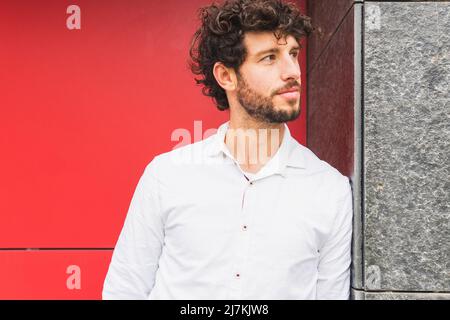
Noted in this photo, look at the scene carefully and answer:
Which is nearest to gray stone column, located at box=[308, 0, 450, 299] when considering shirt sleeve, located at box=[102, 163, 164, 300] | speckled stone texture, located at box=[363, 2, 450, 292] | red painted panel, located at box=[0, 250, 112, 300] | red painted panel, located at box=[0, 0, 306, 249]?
speckled stone texture, located at box=[363, 2, 450, 292]

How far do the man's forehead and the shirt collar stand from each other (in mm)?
374

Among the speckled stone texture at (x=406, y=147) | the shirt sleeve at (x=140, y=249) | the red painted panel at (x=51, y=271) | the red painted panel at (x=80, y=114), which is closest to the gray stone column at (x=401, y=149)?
the speckled stone texture at (x=406, y=147)

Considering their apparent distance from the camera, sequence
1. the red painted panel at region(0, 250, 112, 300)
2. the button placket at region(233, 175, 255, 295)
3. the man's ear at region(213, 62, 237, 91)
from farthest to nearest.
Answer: the red painted panel at region(0, 250, 112, 300)
the man's ear at region(213, 62, 237, 91)
the button placket at region(233, 175, 255, 295)

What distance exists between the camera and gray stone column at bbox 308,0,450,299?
263cm

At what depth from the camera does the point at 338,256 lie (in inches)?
105

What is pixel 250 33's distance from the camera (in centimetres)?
283

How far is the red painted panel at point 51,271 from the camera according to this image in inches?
148

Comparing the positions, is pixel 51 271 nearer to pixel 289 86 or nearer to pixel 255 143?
pixel 255 143

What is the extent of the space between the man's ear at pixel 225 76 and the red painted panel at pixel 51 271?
4.48 feet

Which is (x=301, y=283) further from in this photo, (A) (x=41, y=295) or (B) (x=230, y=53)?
(A) (x=41, y=295)

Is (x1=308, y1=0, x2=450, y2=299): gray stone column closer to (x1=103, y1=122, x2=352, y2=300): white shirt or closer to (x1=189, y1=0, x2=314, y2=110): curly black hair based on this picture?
(x1=103, y1=122, x2=352, y2=300): white shirt

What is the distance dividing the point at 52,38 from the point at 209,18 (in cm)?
117

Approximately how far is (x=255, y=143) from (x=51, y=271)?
163 centimetres

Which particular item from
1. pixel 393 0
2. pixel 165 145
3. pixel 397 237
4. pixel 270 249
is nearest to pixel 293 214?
pixel 270 249
